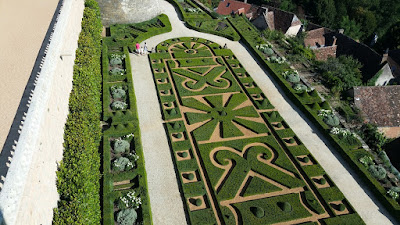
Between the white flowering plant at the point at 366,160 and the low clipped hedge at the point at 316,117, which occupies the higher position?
the white flowering plant at the point at 366,160

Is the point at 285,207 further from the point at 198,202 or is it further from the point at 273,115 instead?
the point at 273,115

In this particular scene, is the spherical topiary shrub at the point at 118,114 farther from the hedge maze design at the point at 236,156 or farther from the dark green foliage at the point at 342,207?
the dark green foliage at the point at 342,207

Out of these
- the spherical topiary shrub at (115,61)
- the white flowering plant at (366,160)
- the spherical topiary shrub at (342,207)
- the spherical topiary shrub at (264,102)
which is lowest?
the spherical topiary shrub at (115,61)

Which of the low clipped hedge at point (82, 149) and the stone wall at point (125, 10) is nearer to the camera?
the low clipped hedge at point (82, 149)

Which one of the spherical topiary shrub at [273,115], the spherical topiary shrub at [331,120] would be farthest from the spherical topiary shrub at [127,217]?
the spherical topiary shrub at [331,120]

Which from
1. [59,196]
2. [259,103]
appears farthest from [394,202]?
[59,196]

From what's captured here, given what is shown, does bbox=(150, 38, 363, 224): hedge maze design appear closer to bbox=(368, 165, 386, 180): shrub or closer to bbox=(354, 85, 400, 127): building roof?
bbox=(368, 165, 386, 180): shrub

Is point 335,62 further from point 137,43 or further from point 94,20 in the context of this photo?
point 94,20

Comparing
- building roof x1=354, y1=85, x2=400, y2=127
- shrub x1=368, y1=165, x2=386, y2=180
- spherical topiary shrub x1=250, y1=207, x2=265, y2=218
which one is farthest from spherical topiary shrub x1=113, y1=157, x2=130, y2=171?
building roof x1=354, y1=85, x2=400, y2=127
